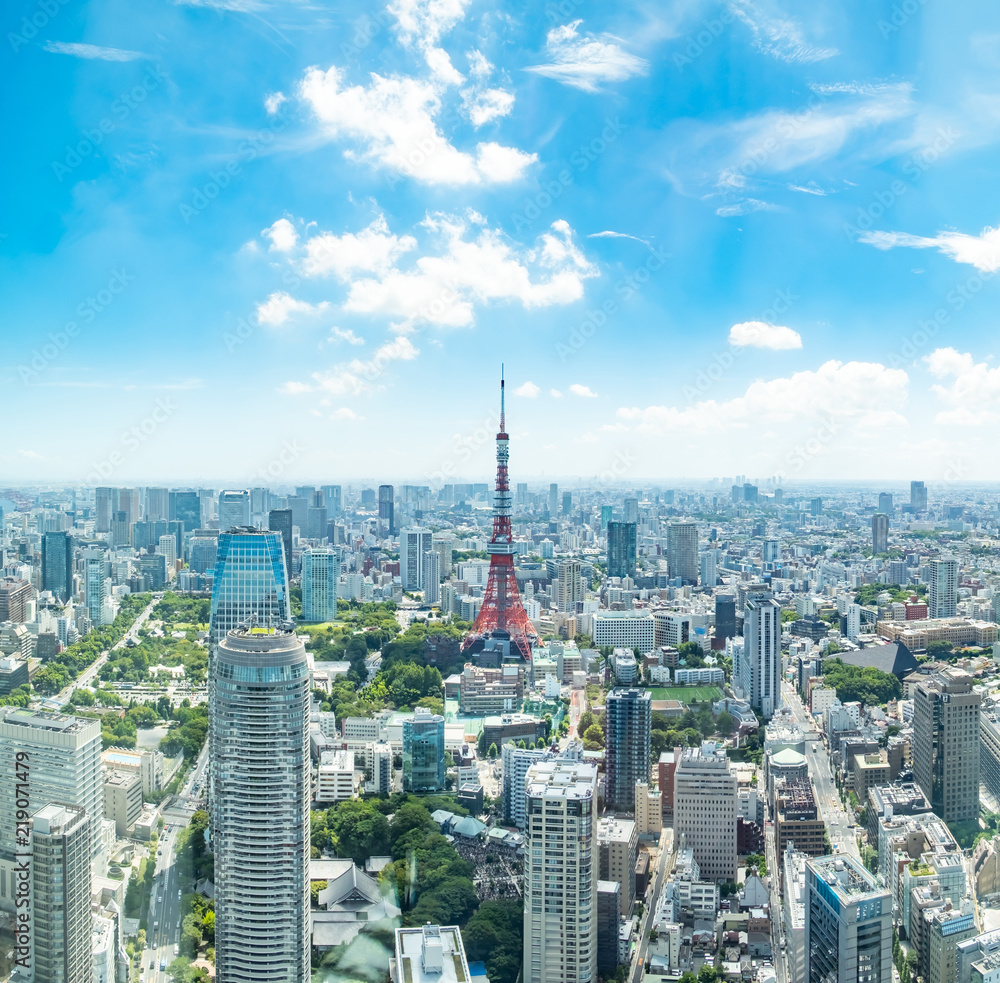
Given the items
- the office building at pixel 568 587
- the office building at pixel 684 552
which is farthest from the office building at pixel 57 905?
the office building at pixel 684 552

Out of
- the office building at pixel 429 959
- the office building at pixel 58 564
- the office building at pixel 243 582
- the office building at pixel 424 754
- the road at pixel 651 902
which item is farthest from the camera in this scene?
the office building at pixel 58 564

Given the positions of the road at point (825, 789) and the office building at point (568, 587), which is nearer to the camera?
the road at point (825, 789)

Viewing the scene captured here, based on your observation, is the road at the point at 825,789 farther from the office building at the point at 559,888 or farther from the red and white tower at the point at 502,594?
the red and white tower at the point at 502,594

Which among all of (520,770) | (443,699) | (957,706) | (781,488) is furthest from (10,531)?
(781,488)

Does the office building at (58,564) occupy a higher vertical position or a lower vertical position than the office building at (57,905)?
higher

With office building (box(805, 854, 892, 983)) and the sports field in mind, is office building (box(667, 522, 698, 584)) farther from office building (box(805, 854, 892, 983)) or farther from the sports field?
office building (box(805, 854, 892, 983))

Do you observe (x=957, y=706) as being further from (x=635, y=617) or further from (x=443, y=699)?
(x=635, y=617)

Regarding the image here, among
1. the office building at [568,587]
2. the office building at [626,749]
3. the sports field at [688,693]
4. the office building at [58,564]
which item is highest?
the office building at [58,564]

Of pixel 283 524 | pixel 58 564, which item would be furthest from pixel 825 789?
pixel 283 524

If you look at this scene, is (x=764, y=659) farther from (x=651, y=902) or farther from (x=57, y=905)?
(x=57, y=905)
